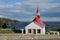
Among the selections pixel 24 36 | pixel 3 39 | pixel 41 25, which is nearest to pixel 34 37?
pixel 24 36

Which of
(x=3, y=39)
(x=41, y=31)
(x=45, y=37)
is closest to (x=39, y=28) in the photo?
(x=41, y=31)

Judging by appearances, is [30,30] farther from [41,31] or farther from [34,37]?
[34,37]

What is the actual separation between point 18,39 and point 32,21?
10.4m

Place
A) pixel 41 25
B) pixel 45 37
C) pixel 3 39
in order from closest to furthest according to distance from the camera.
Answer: pixel 3 39 → pixel 45 37 → pixel 41 25

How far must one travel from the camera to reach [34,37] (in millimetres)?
23906

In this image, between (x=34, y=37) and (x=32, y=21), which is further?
(x=32, y=21)

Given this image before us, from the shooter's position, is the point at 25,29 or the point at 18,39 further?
the point at 25,29

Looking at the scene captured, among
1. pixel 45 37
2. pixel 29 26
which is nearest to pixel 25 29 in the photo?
pixel 29 26

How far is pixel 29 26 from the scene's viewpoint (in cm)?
3362

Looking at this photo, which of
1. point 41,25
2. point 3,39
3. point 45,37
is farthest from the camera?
point 41,25

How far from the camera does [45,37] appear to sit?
24391 mm

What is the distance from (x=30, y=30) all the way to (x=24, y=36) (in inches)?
390

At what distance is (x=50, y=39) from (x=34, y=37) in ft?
5.52

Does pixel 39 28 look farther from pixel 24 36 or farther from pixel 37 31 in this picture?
pixel 24 36
